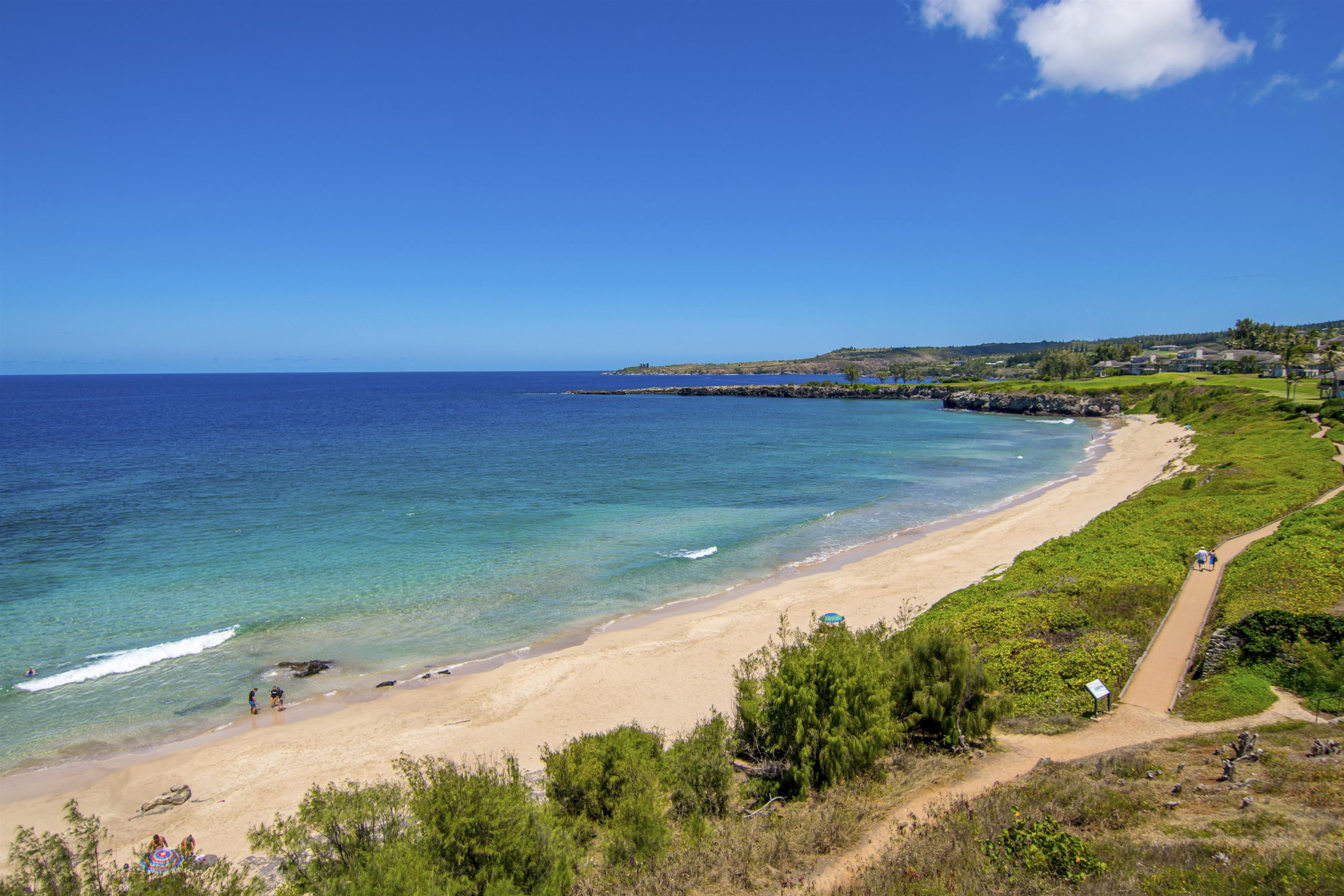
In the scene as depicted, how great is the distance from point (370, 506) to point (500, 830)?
38137 millimetres

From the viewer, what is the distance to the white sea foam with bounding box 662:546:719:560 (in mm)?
33375

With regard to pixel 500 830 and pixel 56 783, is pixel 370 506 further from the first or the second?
pixel 500 830

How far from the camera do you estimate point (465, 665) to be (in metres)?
22.2

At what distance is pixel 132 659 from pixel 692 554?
75.3 ft

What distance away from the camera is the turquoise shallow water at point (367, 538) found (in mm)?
21734

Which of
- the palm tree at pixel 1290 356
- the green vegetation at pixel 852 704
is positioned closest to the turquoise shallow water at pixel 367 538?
the green vegetation at pixel 852 704

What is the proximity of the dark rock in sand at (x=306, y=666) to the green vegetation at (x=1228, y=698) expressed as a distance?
80.2 feet

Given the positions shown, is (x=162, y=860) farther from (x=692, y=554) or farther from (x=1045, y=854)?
(x=692, y=554)

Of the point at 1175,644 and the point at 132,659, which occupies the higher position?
the point at 1175,644

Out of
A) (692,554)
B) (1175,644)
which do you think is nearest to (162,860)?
(1175,644)

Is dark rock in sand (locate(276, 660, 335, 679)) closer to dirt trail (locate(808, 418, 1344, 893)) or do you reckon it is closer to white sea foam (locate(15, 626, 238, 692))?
white sea foam (locate(15, 626, 238, 692))

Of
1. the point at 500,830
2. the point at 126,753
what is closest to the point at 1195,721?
the point at 500,830

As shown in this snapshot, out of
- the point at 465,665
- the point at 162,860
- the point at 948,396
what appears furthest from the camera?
the point at 948,396

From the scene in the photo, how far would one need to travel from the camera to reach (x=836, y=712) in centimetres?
1240
